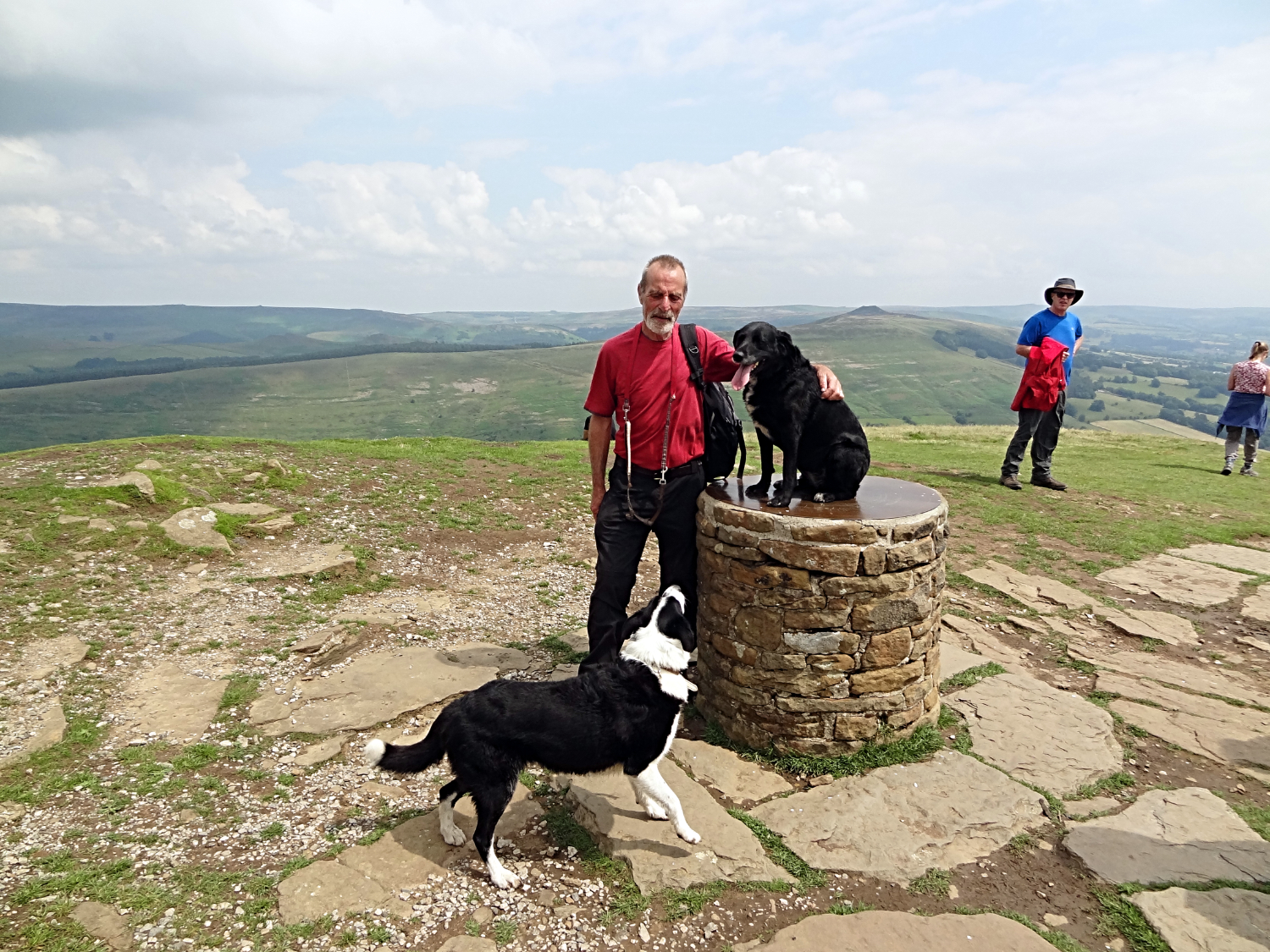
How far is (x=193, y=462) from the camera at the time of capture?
10.7 metres

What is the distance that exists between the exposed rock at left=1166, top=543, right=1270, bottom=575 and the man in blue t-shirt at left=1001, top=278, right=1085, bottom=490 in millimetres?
2665

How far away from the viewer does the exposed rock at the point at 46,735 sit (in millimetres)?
4676

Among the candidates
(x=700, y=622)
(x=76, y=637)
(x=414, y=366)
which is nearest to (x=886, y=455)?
(x=700, y=622)

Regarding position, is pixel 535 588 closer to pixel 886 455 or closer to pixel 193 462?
pixel 193 462

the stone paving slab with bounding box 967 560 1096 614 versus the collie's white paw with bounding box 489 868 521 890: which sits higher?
the collie's white paw with bounding box 489 868 521 890

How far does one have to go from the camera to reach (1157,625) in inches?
300

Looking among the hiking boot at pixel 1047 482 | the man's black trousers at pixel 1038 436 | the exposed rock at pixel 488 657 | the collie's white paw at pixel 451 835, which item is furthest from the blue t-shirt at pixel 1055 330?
the collie's white paw at pixel 451 835

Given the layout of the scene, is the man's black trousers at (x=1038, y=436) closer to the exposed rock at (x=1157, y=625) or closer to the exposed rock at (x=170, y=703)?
the exposed rock at (x=1157, y=625)

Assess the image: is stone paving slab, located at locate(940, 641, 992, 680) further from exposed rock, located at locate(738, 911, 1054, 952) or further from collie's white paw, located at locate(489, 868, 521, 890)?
collie's white paw, located at locate(489, 868, 521, 890)

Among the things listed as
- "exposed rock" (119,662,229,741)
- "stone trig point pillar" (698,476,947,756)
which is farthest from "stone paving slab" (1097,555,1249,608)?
"exposed rock" (119,662,229,741)

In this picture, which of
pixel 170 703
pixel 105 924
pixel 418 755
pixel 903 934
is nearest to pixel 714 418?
pixel 418 755

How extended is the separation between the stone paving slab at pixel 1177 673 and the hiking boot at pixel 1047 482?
6159 millimetres

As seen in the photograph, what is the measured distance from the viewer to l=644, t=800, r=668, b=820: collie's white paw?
165 inches

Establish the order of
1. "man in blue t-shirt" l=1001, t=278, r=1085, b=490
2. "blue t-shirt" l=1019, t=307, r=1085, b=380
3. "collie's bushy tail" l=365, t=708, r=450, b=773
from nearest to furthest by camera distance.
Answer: "collie's bushy tail" l=365, t=708, r=450, b=773 → "man in blue t-shirt" l=1001, t=278, r=1085, b=490 → "blue t-shirt" l=1019, t=307, r=1085, b=380
